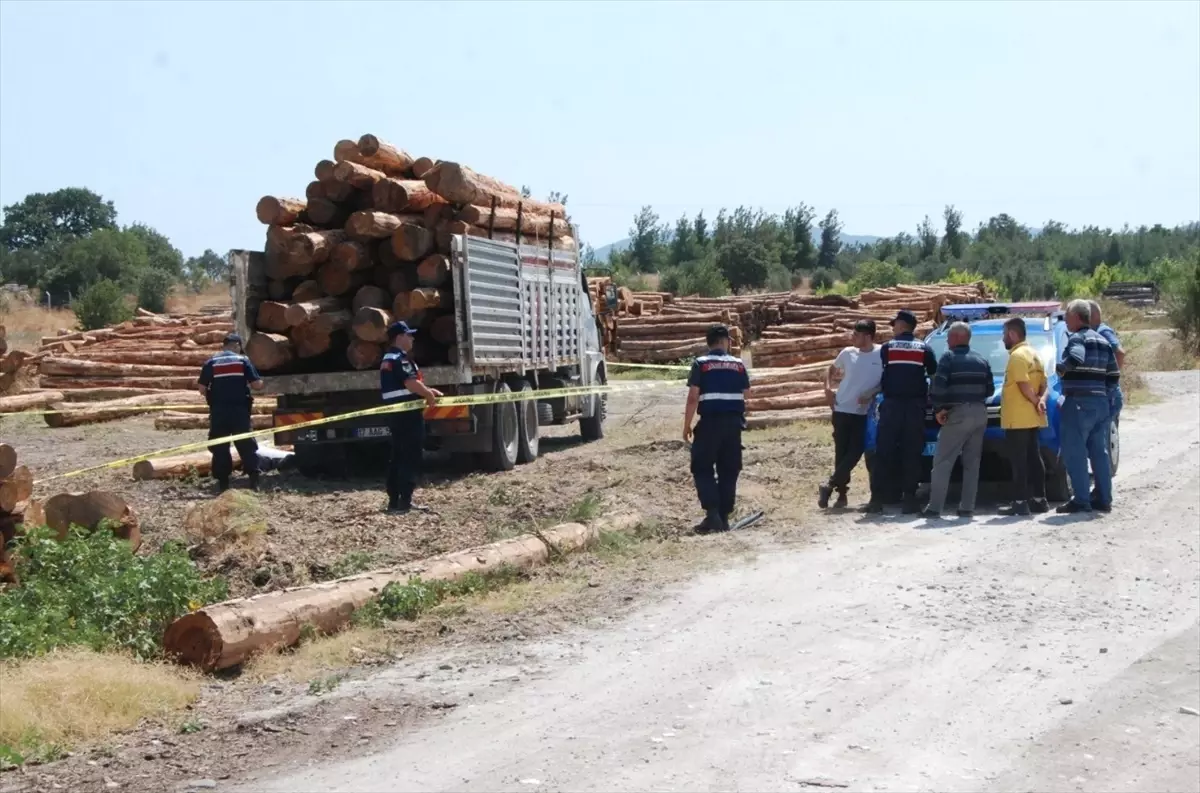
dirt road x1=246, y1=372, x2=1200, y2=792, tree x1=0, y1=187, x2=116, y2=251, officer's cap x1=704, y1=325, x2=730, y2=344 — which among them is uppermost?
tree x1=0, y1=187, x2=116, y2=251

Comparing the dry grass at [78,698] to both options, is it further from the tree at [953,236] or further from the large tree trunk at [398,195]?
the tree at [953,236]

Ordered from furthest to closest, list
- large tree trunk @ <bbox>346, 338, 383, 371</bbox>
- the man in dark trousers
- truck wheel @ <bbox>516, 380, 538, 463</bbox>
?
truck wheel @ <bbox>516, 380, 538, 463</bbox> → large tree trunk @ <bbox>346, 338, 383, 371</bbox> → the man in dark trousers

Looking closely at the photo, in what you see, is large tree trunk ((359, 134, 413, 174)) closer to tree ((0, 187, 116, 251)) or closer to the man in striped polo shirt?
the man in striped polo shirt

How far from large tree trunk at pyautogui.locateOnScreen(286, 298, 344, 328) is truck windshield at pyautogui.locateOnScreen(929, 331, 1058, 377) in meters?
6.17

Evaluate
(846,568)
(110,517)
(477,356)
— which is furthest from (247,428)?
(846,568)

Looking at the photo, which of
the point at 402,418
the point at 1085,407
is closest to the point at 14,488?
the point at 402,418

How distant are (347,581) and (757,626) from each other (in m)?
2.59

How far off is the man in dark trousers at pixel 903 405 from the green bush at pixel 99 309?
126ft

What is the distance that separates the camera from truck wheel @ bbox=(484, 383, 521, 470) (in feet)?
51.8

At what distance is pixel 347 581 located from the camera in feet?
29.6

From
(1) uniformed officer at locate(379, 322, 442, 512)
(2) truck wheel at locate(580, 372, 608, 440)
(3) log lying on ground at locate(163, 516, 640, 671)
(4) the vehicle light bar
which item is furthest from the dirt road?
(2) truck wheel at locate(580, 372, 608, 440)

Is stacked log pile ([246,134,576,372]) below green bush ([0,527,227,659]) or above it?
above

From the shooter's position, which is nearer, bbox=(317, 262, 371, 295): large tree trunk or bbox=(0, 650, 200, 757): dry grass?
bbox=(0, 650, 200, 757): dry grass

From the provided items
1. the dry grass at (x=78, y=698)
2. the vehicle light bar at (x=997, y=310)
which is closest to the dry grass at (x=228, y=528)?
the dry grass at (x=78, y=698)
